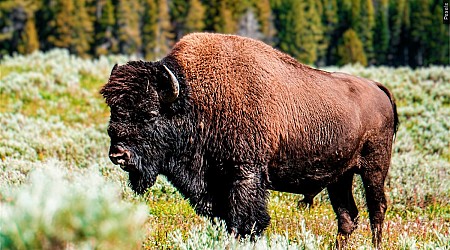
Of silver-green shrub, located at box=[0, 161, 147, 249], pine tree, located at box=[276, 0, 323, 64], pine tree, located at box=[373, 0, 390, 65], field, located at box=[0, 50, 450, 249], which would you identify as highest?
silver-green shrub, located at box=[0, 161, 147, 249]

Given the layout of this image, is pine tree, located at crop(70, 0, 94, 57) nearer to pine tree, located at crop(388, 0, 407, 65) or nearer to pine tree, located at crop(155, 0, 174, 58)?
pine tree, located at crop(155, 0, 174, 58)

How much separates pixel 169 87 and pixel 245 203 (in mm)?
1260

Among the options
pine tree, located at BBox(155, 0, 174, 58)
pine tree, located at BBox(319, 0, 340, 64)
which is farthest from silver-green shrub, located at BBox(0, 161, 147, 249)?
pine tree, located at BBox(319, 0, 340, 64)

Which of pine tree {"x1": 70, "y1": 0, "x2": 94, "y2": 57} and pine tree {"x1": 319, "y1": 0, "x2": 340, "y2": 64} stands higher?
pine tree {"x1": 70, "y1": 0, "x2": 94, "y2": 57}

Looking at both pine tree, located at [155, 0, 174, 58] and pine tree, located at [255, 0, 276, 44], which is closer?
pine tree, located at [155, 0, 174, 58]

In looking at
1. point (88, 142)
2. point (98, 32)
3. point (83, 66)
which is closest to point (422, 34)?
point (98, 32)

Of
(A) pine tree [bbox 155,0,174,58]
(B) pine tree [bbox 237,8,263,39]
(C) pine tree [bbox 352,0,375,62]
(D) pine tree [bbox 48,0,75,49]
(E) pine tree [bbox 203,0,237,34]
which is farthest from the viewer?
(C) pine tree [bbox 352,0,375,62]

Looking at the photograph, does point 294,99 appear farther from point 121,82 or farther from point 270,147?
point 121,82

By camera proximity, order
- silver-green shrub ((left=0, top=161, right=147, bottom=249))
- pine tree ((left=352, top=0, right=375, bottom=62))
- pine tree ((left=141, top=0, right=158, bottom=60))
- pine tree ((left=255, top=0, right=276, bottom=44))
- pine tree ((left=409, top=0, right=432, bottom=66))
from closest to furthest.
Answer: silver-green shrub ((left=0, top=161, right=147, bottom=249))
pine tree ((left=141, top=0, right=158, bottom=60))
pine tree ((left=409, top=0, right=432, bottom=66))
pine tree ((left=255, top=0, right=276, bottom=44))
pine tree ((left=352, top=0, right=375, bottom=62))

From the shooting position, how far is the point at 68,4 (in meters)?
68.2

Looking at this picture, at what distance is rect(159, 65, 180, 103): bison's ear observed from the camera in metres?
5.32

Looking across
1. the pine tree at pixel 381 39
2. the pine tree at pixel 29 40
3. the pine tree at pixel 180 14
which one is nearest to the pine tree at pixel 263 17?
the pine tree at pixel 180 14

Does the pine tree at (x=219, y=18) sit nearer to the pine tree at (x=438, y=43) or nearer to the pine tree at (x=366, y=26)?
the pine tree at (x=366, y=26)

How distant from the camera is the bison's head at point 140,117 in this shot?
5195 mm
